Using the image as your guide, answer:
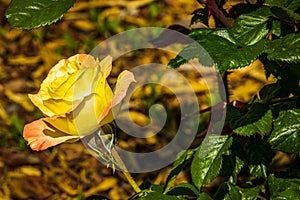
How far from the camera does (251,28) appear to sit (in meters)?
0.83

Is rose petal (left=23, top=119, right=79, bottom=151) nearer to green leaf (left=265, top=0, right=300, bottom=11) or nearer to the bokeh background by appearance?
green leaf (left=265, top=0, right=300, bottom=11)

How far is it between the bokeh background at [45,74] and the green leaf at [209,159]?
0.68 metres

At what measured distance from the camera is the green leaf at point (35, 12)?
0.79m

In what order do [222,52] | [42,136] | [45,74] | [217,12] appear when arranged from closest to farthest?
1. [222,52]
2. [42,136]
3. [217,12]
4. [45,74]

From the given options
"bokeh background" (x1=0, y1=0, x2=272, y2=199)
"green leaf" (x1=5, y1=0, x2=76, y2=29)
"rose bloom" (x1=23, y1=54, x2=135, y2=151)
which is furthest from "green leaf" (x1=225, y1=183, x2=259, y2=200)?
"bokeh background" (x1=0, y1=0, x2=272, y2=199)

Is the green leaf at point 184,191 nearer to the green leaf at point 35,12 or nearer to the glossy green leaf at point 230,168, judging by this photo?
the glossy green leaf at point 230,168

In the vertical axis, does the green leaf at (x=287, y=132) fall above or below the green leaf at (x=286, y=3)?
below

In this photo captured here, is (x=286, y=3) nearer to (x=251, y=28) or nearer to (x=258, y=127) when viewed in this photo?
(x=251, y=28)

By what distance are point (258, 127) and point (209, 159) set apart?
10 cm

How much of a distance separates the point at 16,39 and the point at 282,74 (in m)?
1.69

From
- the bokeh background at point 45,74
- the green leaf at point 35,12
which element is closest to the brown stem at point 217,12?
the green leaf at point 35,12

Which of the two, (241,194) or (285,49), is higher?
(285,49)

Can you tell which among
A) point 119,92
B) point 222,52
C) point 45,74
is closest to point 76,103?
point 119,92

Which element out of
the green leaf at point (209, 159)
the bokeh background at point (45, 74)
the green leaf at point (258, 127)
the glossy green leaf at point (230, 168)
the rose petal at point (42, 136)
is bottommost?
the bokeh background at point (45, 74)
